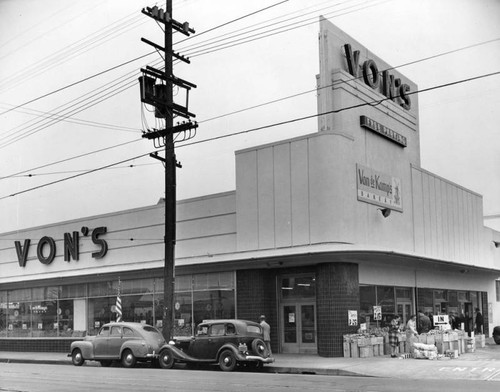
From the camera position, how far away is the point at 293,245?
85.5 feet

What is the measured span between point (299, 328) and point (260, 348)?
5.56 metres

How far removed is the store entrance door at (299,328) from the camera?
26413 mm

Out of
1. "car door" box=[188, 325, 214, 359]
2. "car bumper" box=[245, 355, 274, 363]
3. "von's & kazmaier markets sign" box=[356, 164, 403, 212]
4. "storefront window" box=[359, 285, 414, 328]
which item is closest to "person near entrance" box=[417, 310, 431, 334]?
"storefront window" box=[359, 285, 414, 328]

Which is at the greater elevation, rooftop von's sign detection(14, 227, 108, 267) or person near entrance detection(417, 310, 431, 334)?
rooftop von's sign detection(14, 227, 108, 267)

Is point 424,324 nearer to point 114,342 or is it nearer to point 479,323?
point 479,323

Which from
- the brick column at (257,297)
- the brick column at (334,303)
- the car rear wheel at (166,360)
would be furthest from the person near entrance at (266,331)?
the car rear wheel at (166,360)

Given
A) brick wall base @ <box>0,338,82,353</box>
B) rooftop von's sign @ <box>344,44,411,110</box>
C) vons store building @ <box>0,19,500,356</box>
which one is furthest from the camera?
brick wall base @ <box>0,338,82,353</box>

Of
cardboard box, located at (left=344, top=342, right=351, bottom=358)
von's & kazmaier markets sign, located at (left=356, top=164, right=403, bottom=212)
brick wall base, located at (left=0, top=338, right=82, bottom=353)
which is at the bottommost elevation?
brick wall base, located at (left=0, top=338, right=82, bottom=353)

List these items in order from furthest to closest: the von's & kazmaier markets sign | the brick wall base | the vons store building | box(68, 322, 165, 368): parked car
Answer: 1. the brick wall base
2. the von's & kazmaier markets sign
3. the vons store building
4. box(68, 322, 165, 368): parked car

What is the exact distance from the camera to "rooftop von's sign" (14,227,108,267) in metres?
33.6

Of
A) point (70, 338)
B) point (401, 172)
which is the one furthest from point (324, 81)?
point (70, 338)

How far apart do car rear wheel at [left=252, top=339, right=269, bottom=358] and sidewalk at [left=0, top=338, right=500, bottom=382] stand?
0.53 m

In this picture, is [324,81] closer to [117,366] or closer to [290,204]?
[290,204]

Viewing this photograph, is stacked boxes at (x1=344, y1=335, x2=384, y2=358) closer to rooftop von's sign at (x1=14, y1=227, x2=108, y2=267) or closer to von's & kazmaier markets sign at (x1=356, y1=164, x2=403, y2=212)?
von's & kazmaier markets sign at (x1=356, y1=164, x2=403, y2=212)
